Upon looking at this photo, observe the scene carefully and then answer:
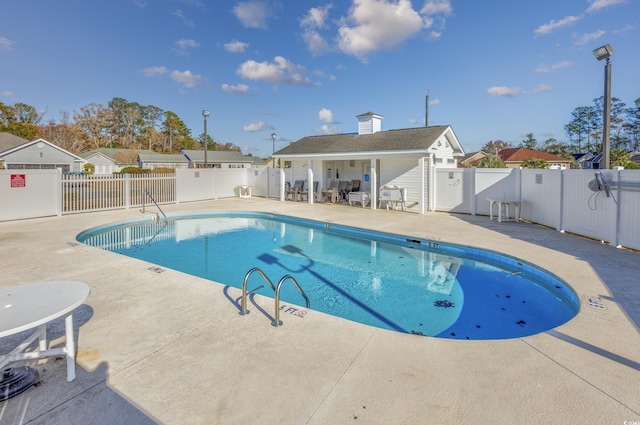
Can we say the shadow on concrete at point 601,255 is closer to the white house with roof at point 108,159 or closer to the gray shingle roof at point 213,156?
the gray shingle roof at point 213,156

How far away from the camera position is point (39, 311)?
220 cm

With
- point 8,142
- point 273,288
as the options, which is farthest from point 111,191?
point 8,142

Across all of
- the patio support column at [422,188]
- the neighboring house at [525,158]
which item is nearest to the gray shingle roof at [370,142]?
the patio support column at [422,188]

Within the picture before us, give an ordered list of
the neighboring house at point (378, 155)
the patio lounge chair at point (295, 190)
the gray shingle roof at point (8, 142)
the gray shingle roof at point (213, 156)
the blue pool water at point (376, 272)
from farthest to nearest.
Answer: the gray shingle roof at point (213, 156)
the gray shingle roof at point (8, 142)
the patio lounge chair at point (295, 190)
the neighboring house at point (378, 155)
the blue pool water at point (376, 272)

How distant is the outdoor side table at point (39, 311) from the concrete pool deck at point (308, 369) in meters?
0.27

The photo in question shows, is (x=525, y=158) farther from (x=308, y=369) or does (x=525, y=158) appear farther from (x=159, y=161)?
(x=159, y=161)

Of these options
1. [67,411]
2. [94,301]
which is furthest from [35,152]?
[67,411]

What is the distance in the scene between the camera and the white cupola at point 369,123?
15164 mm

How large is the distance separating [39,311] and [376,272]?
535 centimetres

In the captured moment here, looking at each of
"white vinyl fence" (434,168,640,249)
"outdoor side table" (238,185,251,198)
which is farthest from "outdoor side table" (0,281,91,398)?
"outdoor side table" (238,185,251,198)

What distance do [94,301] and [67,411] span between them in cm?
225

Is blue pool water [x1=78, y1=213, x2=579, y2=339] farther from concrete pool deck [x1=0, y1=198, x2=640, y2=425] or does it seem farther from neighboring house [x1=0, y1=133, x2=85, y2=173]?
neighboring house [x1=0, y1=133, x2=85, y2=173]

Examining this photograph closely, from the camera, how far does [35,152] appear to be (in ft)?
83.1

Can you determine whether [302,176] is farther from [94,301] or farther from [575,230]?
[94,301]
